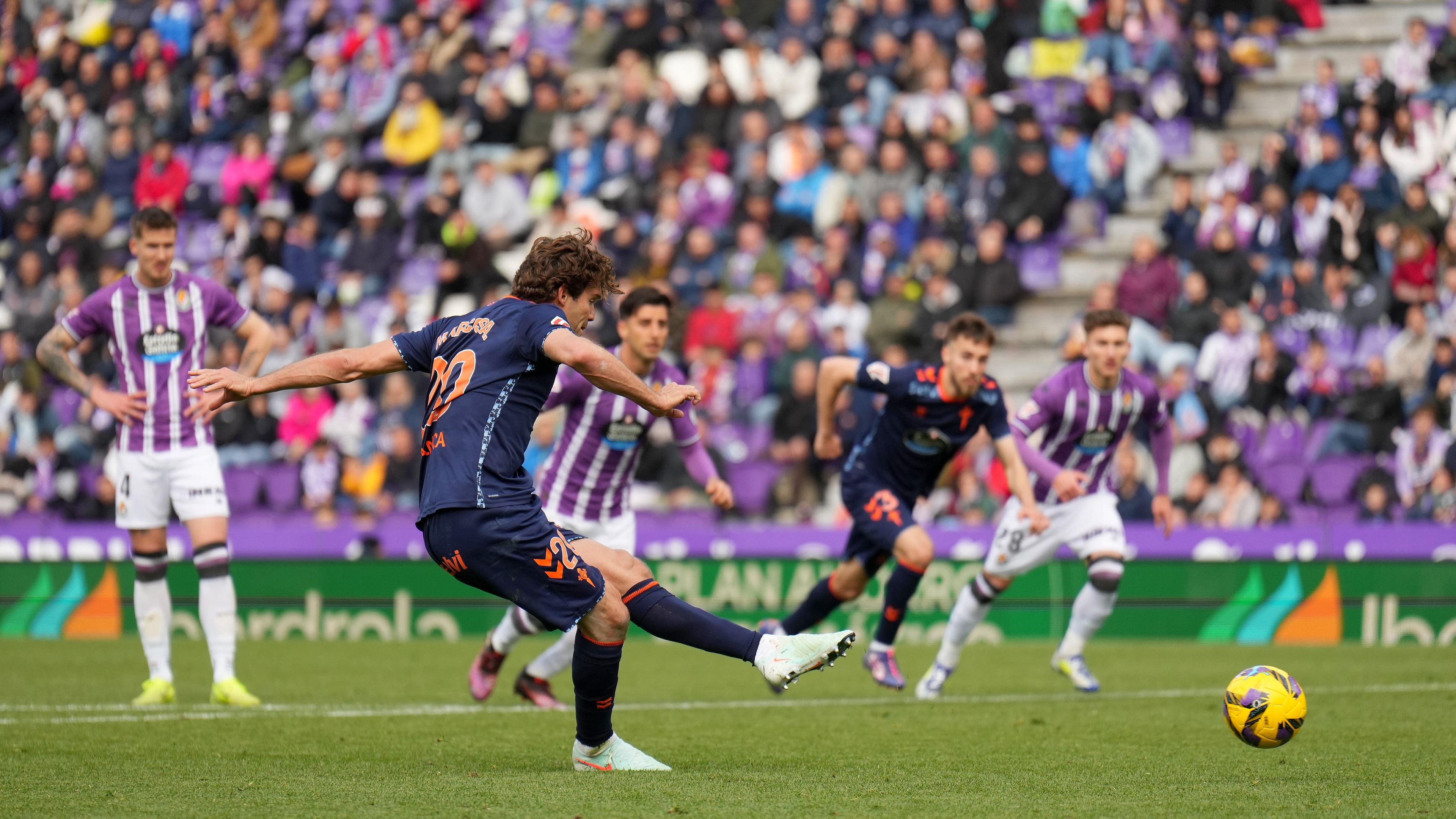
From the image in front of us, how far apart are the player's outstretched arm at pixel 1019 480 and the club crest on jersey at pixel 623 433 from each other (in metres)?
2.10

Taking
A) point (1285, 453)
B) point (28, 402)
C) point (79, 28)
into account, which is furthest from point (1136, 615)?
point (79, 28)

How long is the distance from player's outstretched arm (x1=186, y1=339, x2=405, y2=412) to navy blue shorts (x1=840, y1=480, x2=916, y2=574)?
4.31 m

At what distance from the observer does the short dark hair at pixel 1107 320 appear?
10594mm

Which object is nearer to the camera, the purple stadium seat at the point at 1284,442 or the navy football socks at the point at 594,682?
the navy football socks at the point at 594,682

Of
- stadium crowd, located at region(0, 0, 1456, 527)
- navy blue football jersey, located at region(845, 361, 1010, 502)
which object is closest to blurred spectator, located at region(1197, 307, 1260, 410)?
stadium crowd, located at region(0, 0, 1456, 527)

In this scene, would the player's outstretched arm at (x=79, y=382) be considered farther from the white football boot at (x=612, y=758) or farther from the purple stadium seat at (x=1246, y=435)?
the purple stadium seat at (x=1246, y=435)

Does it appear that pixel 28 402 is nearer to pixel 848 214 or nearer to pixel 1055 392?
pixel 848 214

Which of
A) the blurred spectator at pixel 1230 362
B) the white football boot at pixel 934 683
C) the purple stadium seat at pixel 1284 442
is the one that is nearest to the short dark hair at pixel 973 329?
the white football boot at pixel 934 683

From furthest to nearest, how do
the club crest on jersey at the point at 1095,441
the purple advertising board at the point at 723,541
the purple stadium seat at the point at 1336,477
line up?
1. the purple stadium seat at the point at 1336,477
2. the purple advertising board at the point at 723,541
3. the club crest on jersey at the point at 1095,441

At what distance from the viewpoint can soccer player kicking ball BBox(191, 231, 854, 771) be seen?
6.52 meters

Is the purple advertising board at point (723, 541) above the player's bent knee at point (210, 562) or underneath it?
underneath

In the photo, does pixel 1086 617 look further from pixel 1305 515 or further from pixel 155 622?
pixel 1305 515

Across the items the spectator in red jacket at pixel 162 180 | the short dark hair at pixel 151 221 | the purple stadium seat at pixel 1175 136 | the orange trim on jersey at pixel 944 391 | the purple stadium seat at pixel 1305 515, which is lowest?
the purple stadium seat at pixel 1305 515

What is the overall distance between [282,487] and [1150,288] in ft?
32.1
